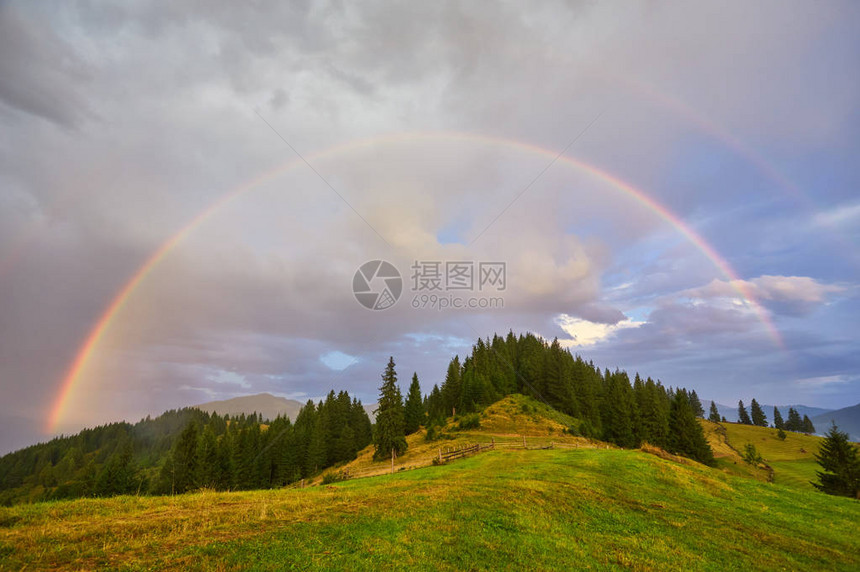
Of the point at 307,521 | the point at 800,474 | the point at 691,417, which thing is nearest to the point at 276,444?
the point at 307,521

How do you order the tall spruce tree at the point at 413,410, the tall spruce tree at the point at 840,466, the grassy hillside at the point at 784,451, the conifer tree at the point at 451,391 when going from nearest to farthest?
the tall spruce tree at the point at 840,466 → the grassy hillside at the point at 784,451 → the tall spruce tree at the point at 413,410 → the conifer tree at the point at 451,391

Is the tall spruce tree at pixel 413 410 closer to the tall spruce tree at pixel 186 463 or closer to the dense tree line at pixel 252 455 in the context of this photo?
the dense tree line at pixel 252 455

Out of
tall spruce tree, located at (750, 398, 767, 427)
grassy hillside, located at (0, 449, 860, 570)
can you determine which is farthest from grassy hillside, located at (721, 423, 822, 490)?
grassy hillside, located at (0, 449, 860, 570)

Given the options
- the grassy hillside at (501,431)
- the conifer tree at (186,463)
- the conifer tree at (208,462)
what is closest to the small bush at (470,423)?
the grassy hillside at (501,431)

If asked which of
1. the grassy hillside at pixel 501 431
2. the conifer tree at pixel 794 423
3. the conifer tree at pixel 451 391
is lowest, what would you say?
the conifer tree at pixel 794 423

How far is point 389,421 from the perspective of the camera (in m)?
66.9

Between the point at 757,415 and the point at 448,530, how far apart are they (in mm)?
248396

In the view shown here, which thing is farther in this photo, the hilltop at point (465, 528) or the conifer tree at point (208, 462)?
the conifer tree at point (208, 462)

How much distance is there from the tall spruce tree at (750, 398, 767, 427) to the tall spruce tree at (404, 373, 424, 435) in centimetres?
19211

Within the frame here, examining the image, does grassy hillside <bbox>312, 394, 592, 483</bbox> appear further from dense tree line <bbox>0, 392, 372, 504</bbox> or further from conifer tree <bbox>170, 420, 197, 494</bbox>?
conifer tree <bbox>170, 420, 197, 494</bbox>

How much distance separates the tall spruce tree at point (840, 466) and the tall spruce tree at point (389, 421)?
6042 centimetres

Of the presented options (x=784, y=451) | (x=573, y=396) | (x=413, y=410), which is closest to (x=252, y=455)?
(x=413, y=410)

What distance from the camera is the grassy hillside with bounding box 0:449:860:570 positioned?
9.45m

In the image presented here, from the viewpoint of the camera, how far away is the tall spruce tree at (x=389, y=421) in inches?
2606
